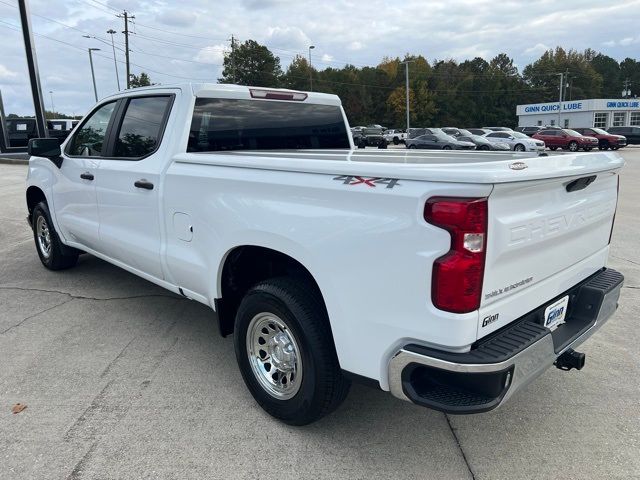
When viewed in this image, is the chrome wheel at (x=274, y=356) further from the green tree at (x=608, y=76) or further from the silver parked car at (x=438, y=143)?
the green tree at (x=608, y=76)

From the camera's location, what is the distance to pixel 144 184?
12.2ft

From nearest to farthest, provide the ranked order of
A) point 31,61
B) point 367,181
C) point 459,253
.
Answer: point 459,253 < point 367,181 < point 31,61

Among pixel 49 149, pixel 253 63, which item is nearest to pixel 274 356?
pixel 49 149

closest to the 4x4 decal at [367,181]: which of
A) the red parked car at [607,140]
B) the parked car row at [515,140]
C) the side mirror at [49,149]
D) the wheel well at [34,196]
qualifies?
the side mirror at [49,149]

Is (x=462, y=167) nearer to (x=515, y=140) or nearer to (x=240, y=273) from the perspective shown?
(x=240, y=273)

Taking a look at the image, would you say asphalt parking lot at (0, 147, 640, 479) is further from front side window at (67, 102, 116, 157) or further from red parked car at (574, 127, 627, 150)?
red parked car at (574, 127, 627, 150)

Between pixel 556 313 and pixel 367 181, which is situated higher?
pixel 367 181

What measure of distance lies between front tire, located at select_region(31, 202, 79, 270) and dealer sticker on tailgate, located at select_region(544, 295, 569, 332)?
5027 mm

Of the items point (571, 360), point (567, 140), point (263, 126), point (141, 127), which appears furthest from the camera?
point (567, 140)

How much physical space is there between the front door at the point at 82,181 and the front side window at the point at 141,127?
1.09 feet

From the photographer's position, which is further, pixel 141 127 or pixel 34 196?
pixel 34 196

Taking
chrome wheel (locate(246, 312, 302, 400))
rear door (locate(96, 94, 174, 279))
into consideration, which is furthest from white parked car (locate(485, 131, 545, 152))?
chrome wheel (locate(246, 312, 302, 400))

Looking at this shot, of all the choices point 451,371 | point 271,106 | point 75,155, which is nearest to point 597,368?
point 451,371

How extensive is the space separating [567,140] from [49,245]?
3540cm
